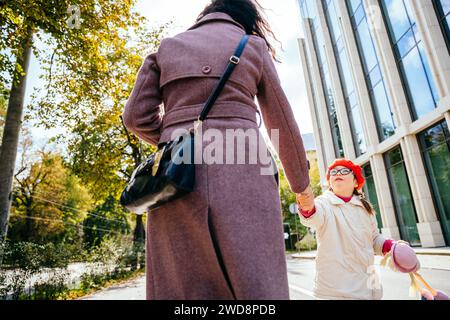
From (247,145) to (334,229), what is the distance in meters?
1.71

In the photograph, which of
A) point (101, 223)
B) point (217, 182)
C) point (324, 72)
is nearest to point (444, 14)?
point (324, 72)

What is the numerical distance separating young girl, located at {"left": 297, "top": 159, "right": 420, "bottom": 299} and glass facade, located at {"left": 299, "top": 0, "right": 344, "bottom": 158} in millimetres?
23553

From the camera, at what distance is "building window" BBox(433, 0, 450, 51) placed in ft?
43.4

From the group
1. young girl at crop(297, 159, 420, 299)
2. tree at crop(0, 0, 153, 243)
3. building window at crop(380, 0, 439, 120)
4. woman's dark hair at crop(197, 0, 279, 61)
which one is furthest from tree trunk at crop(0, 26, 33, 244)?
building window at crop(380, 0, 439, 120)

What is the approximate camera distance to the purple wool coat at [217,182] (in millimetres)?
1178

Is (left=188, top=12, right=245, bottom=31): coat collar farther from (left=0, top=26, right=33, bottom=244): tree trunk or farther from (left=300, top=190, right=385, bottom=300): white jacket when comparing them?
(left=0, top=26, right=33, bottom=244): tree trunk

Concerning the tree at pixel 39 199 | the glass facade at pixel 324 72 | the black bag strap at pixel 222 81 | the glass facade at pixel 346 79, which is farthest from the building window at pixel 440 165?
the tree at pixel 39 199

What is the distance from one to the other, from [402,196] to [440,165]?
3435mm

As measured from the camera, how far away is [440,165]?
14047 millimetres

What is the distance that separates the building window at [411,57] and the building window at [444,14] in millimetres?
991

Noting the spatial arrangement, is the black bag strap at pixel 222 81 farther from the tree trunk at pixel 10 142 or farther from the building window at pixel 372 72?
the building window at pixel 372 72

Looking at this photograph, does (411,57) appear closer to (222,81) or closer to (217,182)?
(222,81)
